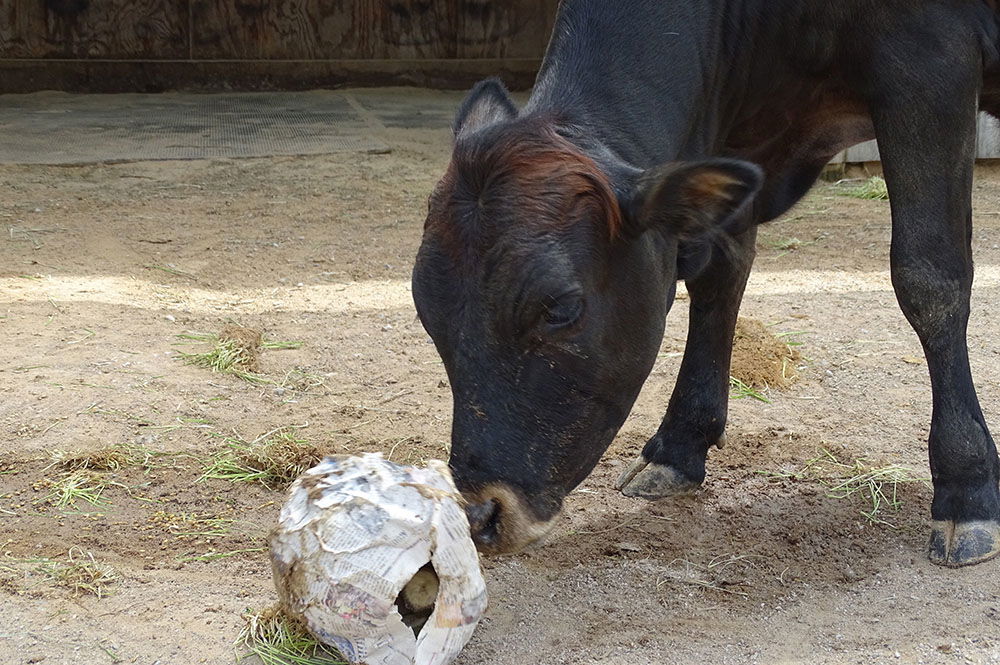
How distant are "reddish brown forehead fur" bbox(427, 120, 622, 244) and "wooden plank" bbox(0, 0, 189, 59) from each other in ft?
29.4

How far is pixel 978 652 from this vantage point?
275 cm

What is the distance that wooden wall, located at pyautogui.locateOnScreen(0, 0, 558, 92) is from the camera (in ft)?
34.7

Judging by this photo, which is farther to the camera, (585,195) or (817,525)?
(817,525)

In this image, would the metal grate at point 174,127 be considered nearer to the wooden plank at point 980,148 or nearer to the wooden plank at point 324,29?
the wooden plank at point 324,29

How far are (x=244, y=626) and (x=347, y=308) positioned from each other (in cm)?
284

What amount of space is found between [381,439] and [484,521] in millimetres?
1561

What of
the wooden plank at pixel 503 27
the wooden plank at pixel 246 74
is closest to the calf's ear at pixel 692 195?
the wooden plank at pixel 246 74

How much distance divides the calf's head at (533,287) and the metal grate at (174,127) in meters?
6.20

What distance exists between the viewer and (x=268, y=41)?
11016 mm

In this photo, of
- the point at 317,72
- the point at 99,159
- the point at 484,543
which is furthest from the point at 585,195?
the point at 317,72

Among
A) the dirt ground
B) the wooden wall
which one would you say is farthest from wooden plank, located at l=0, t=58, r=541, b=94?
the dirt ground

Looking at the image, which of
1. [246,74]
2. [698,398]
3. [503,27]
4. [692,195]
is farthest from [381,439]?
[503,27]

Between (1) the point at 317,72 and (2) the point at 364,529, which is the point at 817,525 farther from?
(1) the point at 317,72

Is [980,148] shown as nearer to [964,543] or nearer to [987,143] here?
[987,143]
